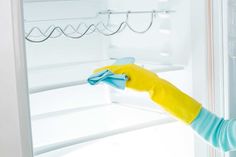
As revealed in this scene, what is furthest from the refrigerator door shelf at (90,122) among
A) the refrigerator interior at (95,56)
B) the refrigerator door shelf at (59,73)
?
the refrigerator door shelf at (59,73)

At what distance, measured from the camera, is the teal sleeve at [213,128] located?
116 centimetres

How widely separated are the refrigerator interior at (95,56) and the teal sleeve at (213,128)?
207mm

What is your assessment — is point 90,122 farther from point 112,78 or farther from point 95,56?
point 112,78

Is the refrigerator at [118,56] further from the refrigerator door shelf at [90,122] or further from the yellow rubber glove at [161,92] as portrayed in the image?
→ the yellow rubber glove at [161,92]

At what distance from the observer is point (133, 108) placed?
1.58 meters

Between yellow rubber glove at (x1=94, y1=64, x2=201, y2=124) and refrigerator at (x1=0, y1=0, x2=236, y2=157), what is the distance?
0.41 feet

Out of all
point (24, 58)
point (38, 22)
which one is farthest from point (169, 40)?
point (24, 58)

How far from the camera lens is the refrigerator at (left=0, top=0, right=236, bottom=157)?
1266 mm

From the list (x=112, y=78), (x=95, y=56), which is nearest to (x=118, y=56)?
(x=95, y=56)

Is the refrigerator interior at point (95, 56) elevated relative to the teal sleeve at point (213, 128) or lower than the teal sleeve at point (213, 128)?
elevated

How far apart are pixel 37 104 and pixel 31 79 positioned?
3.5 inches

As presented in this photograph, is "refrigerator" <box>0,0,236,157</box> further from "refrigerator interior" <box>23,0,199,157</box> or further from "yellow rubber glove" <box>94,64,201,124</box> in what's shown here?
"yellow rubber glove" <box>94,64,201,124</box>

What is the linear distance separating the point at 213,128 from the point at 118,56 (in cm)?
49

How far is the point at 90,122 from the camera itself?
153 centimetres
